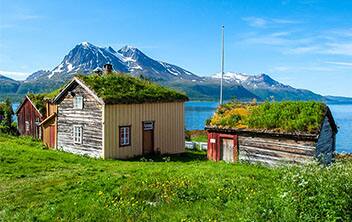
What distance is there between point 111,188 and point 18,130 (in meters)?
39.3

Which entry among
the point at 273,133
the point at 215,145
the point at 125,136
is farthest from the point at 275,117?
the point at 125,136

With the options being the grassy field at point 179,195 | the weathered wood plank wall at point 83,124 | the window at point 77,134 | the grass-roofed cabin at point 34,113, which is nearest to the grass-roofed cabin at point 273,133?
the grassy field at point 179,195

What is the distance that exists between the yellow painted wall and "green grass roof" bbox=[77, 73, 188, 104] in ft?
1.72

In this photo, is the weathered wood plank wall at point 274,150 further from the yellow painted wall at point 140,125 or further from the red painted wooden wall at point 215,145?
the yellow painted wall at point 140,125

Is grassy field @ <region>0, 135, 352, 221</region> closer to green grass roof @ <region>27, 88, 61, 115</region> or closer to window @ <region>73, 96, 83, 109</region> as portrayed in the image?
window @ <region>73, 96, 83, 109</region>

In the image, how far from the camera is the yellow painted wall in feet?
96.4

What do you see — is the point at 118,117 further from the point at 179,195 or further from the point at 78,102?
the point at 179,195

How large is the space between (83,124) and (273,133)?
48.3 feet

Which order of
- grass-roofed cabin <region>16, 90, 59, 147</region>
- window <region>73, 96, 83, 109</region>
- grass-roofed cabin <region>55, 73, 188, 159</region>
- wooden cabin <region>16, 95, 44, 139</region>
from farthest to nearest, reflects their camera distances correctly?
wooden cabin <region>16, 95, 44, 139</region>, grass-roofed cabin <region>16, 90, 59, 147</region>, window <region>73, 96, 83, 109</region>, grass-roofed cabin <region>55, 73, 188, 159</region>

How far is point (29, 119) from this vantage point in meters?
48.5

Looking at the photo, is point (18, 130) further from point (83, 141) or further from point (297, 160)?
point (297, 160)

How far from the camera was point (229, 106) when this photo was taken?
2945 cm

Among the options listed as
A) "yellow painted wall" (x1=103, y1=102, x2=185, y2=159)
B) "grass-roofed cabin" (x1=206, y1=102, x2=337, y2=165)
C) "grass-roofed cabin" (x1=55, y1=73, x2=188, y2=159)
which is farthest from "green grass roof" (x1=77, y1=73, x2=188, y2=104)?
"grass-roofed cabin" (x1=206, y1=102, x2=337, y2=165)

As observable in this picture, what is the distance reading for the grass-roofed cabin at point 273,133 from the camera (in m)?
23.7
